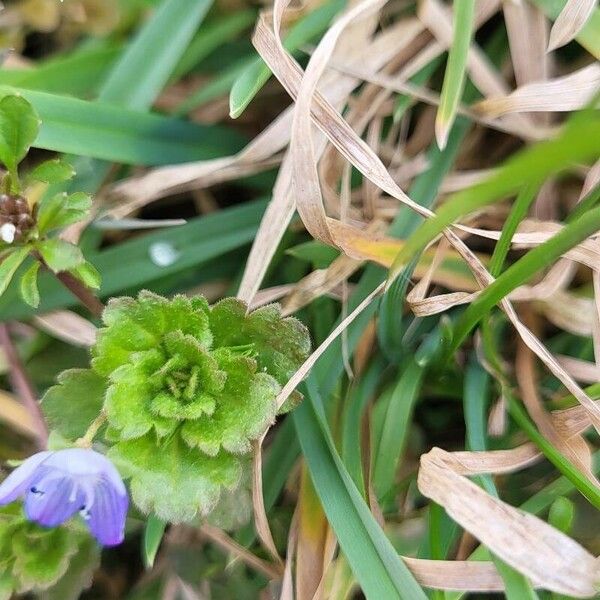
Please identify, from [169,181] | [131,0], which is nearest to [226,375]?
[169,181]

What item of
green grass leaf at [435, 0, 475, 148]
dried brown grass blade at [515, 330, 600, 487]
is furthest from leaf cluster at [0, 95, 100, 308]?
dried brown grass blade at [515, 330, 600, 487]

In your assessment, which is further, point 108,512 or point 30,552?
point 30,552

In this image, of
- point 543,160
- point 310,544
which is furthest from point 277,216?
point 543,160

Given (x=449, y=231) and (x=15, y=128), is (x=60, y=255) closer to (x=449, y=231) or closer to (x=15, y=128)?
(x=15, y=128)

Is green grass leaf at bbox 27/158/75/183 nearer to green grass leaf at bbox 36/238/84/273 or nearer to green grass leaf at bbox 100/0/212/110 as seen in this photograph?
green grass leaf at bbox 36/238/84/273

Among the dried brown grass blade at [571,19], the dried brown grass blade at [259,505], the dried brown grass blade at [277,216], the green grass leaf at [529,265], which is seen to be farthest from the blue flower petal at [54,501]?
the dried brown grass blade at [571,19]

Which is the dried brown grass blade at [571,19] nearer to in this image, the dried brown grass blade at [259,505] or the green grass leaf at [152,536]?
the dried brown grass blade at [259,505]
